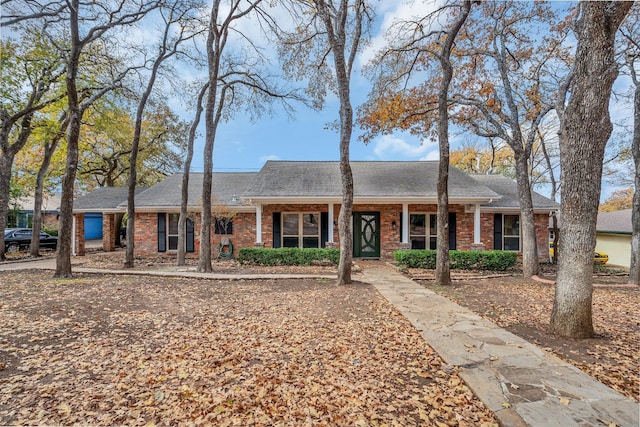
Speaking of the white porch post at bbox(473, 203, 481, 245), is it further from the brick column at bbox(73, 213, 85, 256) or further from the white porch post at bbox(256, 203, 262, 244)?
the brick column at bbox(73, 213, 85, 256)

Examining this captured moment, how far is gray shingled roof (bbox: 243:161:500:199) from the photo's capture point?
11.6 m

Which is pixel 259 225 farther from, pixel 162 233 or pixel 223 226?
pixel 162 233

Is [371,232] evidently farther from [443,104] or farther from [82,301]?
[82,301]

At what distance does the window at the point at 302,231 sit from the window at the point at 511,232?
840 cm

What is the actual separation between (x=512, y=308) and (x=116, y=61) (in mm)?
14549

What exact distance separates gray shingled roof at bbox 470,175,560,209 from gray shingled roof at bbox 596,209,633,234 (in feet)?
15.4

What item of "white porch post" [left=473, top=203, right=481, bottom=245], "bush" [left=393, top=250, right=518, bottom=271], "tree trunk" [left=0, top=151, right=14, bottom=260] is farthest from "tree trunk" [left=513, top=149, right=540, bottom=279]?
"tree trunk" [left=0, top=151, right=14, bottom=260]

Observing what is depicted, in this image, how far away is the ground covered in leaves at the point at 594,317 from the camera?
3.04 m

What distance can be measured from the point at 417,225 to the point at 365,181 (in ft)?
9.87

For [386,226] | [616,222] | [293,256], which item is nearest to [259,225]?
[293,256]

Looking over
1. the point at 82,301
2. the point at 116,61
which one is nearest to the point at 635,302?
the point at 82,301

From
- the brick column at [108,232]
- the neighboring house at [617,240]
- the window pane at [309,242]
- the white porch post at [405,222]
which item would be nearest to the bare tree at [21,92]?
the brick column at [108,232]

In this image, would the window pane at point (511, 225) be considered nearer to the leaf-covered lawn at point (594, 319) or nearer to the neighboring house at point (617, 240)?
the leaf-covered lawn at point (594, 319)

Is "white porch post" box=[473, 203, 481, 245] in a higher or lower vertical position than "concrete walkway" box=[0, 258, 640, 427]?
higher
